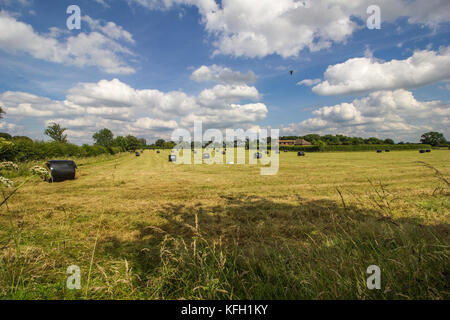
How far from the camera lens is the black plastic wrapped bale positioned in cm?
1454

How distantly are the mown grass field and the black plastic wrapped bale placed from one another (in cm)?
182

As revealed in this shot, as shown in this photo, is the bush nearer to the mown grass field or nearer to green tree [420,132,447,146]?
the mown grass field

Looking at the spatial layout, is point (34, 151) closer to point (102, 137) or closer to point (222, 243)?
point (222, 243)

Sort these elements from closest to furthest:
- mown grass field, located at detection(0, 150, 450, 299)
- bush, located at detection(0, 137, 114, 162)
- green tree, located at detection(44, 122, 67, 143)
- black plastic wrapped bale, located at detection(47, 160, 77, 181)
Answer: mown grass field, located at detection(0, 150, 450, 299) → black plastic wrapped bale, located at detection(47, 160, 77, 181) → bush, located at detection(0, 137, 114, 162) → green tree, located at detection(44, 122, 67, 143)

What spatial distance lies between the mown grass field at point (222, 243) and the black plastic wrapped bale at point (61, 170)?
1819mm

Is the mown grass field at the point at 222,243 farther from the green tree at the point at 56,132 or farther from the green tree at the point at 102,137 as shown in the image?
the green tree at the point at 102,137

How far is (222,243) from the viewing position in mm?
5254

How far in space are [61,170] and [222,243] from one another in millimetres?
15371

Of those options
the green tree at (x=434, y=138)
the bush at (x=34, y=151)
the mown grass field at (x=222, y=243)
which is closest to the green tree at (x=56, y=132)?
the bush at (x=34, y=151)

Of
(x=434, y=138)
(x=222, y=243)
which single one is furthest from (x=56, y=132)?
(x=434, y=138)

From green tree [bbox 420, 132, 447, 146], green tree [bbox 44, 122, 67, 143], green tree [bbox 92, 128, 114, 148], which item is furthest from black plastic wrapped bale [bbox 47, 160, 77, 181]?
green tree [bbox 420, 132, 447, 146]
